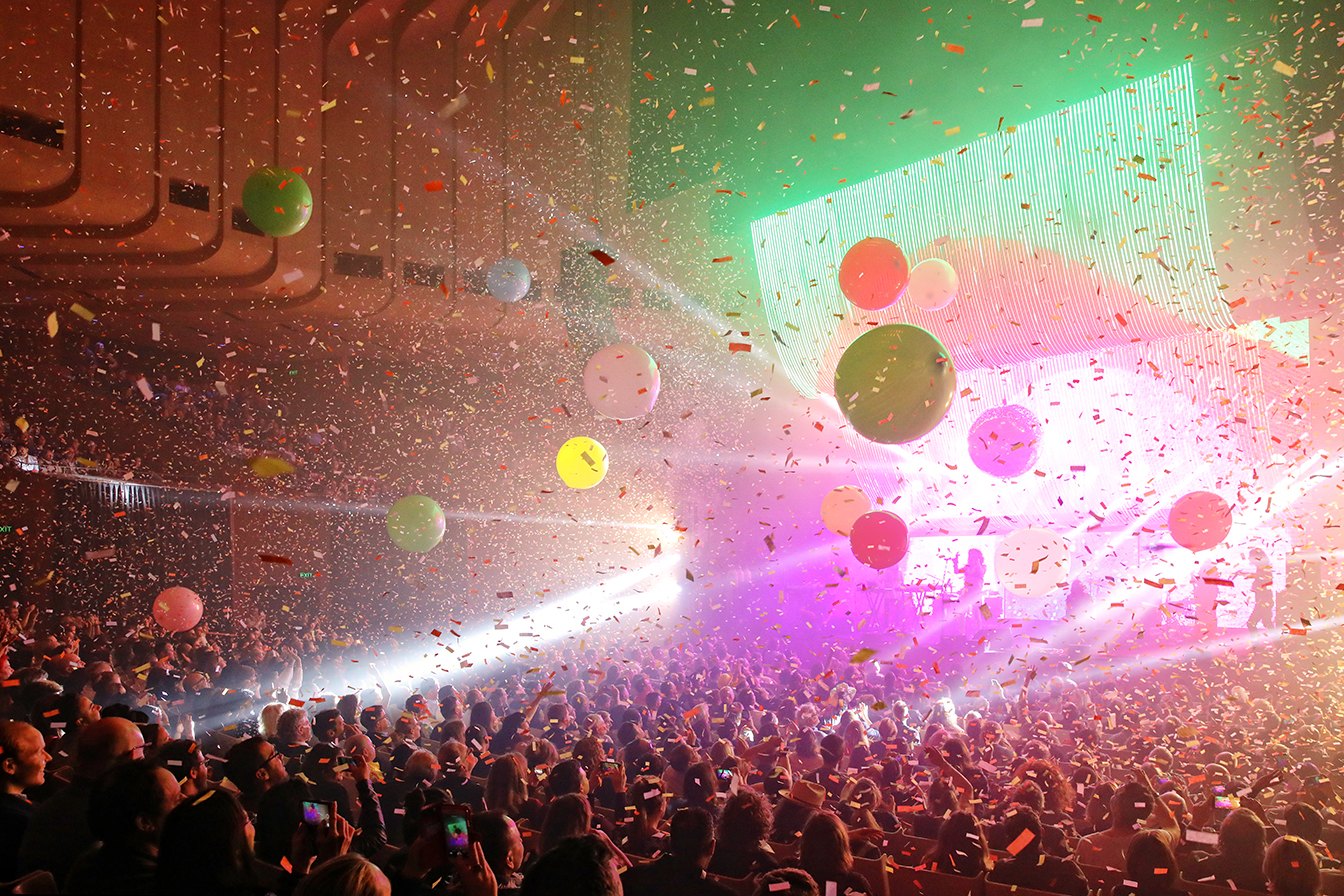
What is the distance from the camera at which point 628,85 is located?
1070cm

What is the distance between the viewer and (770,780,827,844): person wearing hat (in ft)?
12.1

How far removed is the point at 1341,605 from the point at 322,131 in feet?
48.3

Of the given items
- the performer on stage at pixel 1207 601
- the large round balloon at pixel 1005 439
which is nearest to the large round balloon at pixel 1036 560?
the large round balloon at pixel 1005 439

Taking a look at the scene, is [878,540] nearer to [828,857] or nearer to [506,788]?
[506,788]

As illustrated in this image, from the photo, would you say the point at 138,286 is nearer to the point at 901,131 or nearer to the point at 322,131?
the point at 322,131

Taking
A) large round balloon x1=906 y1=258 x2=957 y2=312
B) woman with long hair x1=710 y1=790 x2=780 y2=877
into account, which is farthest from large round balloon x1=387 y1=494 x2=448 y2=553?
woman with long hair x1=710 y1=790 x2=780 y2=877

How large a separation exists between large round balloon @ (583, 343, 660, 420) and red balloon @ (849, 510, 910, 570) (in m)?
2.44

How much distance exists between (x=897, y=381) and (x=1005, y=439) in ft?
10.3

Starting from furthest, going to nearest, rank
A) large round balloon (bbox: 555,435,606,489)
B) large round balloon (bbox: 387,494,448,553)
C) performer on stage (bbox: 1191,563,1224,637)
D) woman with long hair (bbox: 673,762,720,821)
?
1. performer on stage (bbox: 1191,563,1224,637)
2. large round balloon (bbox: 387,494,448,553)
3. large round balloon (bbox: 555,435,606,489)
4. woman with long hair (bbox: 673,762,720,821)

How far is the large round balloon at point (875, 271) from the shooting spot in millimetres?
6219

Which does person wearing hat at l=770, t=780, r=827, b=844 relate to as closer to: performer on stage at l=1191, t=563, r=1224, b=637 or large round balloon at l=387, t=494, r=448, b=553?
large round balloon at l=387, t=494, r=448, b=553

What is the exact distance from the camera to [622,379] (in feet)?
21.3

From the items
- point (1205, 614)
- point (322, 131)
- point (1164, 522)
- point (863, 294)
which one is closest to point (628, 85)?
point (322, 131)

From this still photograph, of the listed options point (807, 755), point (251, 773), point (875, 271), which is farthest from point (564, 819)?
point (875, 271)
